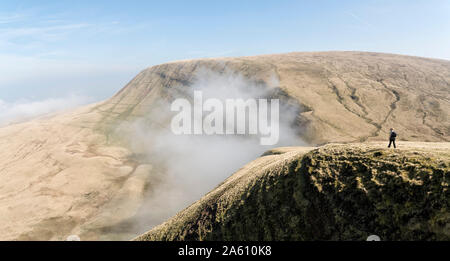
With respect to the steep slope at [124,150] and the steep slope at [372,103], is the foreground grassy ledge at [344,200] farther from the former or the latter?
the steep slope at [372,103]

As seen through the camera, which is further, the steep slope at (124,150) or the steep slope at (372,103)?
the steep slope at (372,103)

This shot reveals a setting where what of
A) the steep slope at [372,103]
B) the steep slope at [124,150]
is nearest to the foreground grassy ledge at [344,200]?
the steep slope at [124,150]

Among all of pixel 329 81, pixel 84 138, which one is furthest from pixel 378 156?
pixel 84 138

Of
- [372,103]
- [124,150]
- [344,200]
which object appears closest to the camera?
[344,200]

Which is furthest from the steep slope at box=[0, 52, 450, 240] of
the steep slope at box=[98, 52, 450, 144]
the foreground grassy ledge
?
the foreground grassy ledge

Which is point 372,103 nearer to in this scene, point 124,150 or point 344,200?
point 344,200

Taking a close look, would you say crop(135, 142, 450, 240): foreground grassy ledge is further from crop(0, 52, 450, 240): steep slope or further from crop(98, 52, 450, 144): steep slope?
crop(98, 52, 450, 144): steep slope

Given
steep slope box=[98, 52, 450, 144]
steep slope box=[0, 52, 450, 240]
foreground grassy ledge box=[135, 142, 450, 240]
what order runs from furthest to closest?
steep slope box=[98, 52, 450, 144]
steep slope box=[0, 52, 450, 240]
foreground grassy ledge box=[135, 142, 450, 240]

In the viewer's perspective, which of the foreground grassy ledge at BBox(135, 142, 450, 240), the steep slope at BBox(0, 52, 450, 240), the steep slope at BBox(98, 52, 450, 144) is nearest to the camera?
the foreground grassy ledge at BBox(135, 142, 450, 240)

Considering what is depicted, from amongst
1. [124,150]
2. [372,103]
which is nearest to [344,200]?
[372,103]
